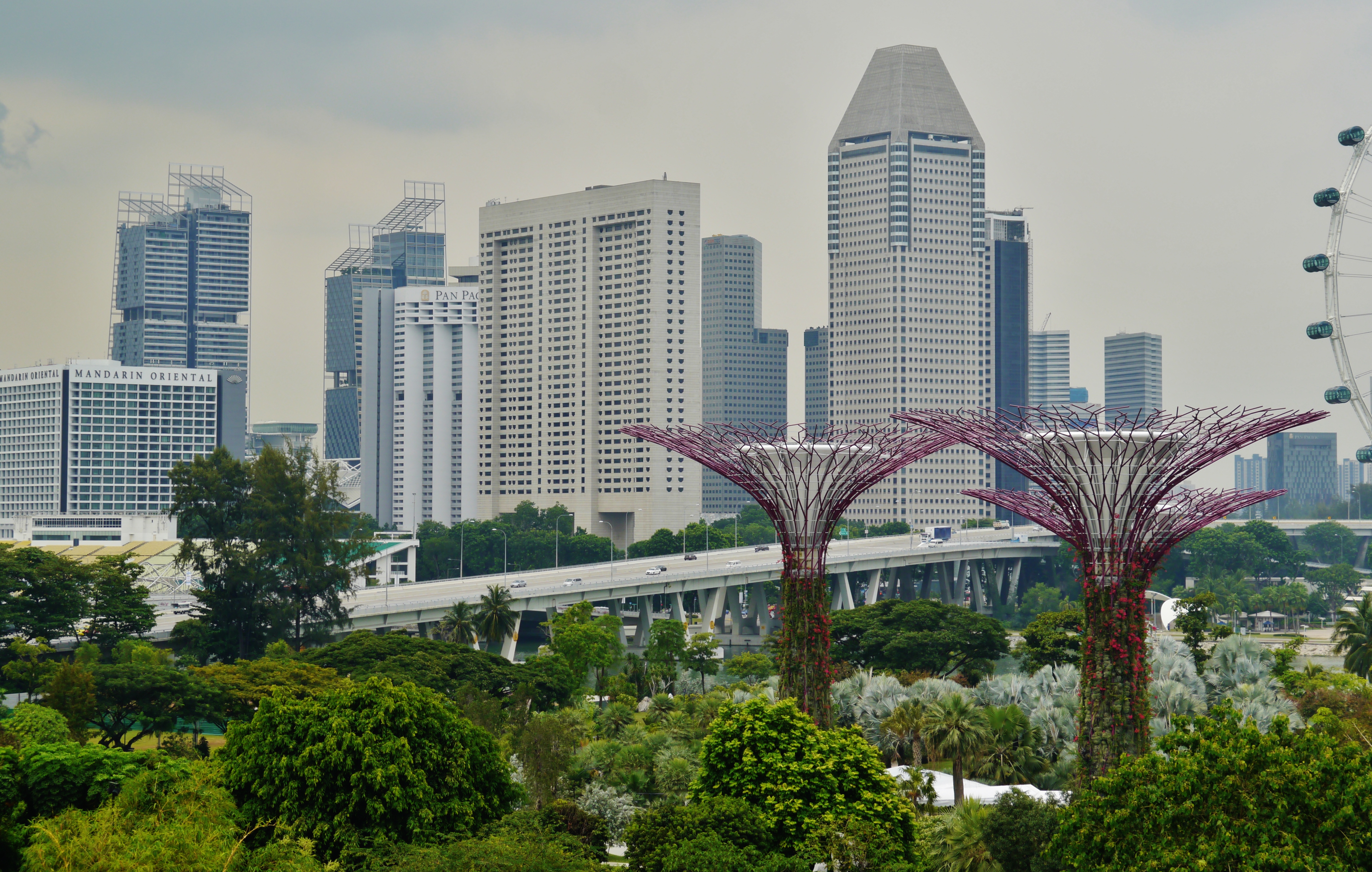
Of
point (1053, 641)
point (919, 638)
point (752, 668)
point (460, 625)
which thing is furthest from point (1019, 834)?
point (460, 625)

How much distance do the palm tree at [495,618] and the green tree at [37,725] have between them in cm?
4925

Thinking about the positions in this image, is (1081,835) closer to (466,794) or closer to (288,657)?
(466,794)

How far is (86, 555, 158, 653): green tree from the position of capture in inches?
3398

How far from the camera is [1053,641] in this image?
82.8 metres

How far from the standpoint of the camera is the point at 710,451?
171ft

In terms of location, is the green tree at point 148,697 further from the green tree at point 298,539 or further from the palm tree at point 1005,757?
the palm tree at point 1005,757

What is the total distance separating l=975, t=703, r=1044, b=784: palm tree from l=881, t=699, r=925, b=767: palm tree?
8.12 feet

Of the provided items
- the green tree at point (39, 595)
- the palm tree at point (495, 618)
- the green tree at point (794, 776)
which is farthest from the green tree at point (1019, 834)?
the palm tree at point (495, 618)

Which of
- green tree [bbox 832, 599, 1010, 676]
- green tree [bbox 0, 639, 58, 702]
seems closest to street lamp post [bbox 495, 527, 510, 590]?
green tree [bbox 832, 599, 1010, 676]

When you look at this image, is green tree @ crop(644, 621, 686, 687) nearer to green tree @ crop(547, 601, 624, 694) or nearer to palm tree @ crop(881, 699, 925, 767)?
green tree @ crop(547, 601, 624, 694)

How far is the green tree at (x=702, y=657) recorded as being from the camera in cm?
9656

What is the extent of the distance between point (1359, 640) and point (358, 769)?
57414mm

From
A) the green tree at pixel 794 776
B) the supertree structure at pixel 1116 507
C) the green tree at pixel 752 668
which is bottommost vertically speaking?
the green tree at pixel 752 668

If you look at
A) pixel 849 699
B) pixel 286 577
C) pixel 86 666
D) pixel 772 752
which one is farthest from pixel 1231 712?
pixel 286 577
